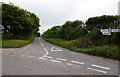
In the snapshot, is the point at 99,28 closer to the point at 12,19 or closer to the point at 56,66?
the point at 56,66

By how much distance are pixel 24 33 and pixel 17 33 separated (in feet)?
15.1

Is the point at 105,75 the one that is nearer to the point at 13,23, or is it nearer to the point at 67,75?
the point at 67,75

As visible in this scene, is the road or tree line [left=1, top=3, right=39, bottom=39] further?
tree line [left=1, top=3, right=39, bottom=39]

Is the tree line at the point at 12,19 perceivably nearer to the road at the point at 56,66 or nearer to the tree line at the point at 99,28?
the tree line at the point at 99,28

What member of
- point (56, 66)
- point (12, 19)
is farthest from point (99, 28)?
point (12, 19)

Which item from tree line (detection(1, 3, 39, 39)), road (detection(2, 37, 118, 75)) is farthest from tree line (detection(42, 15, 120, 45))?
tree line (detection(1, 3, 39, 39))

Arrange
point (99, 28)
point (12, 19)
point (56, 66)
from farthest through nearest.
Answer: point (12, 19) < point (99, 28) < point (56, 66)

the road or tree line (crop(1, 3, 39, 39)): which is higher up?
tree line (crop(1, 3, 39, 39))

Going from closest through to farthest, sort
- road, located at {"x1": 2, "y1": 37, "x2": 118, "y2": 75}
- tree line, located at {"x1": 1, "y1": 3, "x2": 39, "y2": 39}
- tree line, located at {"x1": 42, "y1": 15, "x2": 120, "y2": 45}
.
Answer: road, located at {"x1": 2, "y1": 37, "x2": 118, "y2": 75}, tree line, located at {"x1": 42, "y1": 15, "x2": 120, "y2": 45}, tree line, located at {"x1": 1, "y1": 3, "x2": 39, "y2": 39}

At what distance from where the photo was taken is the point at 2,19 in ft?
113

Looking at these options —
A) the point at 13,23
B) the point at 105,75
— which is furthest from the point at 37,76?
the point at 13,23

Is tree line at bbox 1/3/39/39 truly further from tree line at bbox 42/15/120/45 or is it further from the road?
the road

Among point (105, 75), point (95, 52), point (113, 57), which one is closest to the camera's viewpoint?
point (105, 75)

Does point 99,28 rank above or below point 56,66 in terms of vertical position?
above
